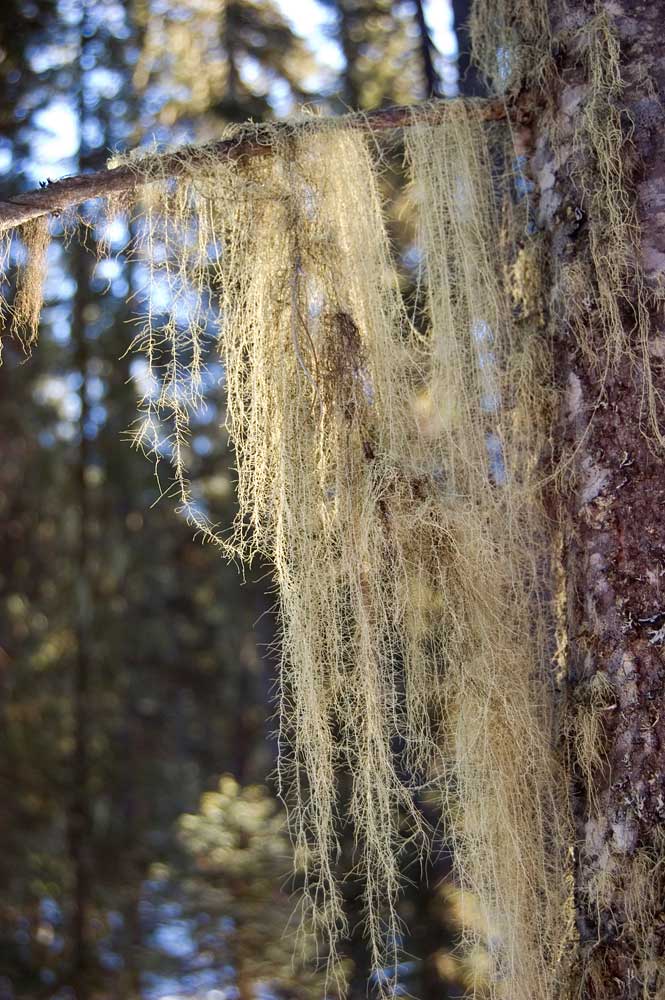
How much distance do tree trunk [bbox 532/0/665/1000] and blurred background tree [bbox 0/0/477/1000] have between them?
2.04 metres

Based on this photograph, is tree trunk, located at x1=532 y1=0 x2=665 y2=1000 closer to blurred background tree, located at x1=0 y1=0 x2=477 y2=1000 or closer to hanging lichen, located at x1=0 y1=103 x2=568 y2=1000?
hanging lichen, located at x1=0 y1=103 x2=568 y2=1000

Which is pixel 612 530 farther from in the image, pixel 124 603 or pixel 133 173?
pixel 124 603

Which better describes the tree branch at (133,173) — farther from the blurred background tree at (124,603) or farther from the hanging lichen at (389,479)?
the blurred background tree at (124,603)

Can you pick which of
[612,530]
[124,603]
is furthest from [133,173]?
[124,603]

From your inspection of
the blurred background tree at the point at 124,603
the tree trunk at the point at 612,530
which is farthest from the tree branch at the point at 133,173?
the blurred background tree at the point at 124,603

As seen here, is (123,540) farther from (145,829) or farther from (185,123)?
(185,123)

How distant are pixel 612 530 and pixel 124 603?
13.9ft

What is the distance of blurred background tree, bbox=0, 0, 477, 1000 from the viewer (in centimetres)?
402

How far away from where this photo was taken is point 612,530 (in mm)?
1489

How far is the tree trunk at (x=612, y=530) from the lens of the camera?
1.41m

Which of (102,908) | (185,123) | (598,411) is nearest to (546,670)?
(598,411)

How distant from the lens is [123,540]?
524cm

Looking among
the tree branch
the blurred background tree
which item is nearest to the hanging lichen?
the tree branch

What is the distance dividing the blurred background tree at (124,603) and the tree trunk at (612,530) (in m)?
2.04
